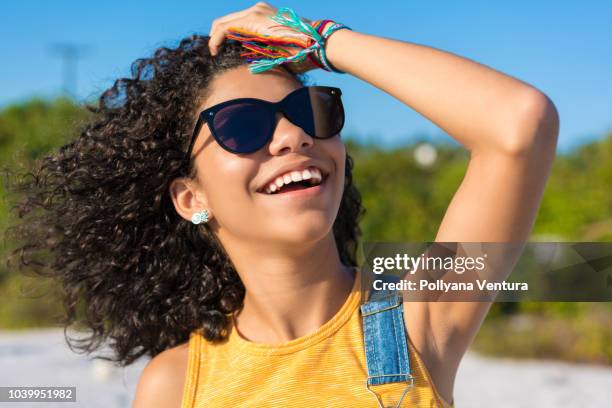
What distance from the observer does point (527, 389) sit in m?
7.52

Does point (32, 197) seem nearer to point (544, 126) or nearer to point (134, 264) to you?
point (134, 264)

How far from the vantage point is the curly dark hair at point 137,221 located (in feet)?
8.11

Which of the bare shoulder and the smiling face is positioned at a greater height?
the smiling face

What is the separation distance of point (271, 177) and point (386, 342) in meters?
0.55

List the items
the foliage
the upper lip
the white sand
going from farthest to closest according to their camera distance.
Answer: the foliage
the white sand
the upper lip

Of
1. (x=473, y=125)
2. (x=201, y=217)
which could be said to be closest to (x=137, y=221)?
(x=201, y=217)

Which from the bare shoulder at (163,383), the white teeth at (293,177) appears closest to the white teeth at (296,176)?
the white teeth at (293,177)

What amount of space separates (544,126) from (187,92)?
1.15m

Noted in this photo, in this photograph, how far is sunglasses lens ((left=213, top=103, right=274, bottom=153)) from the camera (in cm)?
211

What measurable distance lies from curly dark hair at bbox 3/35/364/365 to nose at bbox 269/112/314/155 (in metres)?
0.36

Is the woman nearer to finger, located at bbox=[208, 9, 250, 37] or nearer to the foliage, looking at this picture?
finger, located at bbox=[208, 9, 250, 37]

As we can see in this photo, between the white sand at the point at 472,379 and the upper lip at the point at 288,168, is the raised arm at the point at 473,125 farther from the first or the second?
the white sand at the point at 472,379

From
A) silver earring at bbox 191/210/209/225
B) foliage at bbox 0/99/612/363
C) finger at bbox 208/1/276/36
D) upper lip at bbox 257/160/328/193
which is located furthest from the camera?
foliage at bbox 0/99/612/363

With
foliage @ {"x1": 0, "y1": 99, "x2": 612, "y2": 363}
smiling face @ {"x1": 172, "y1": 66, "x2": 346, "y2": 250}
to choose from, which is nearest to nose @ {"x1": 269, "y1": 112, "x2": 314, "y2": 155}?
smiling face @ {"x1": 172, "y1": 66, "x2": 346, "y2": 250}
